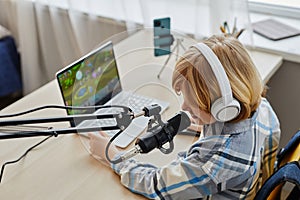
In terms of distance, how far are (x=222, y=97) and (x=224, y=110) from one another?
31 millimetres

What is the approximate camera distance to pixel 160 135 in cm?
89

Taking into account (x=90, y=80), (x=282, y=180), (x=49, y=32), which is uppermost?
(x=90, y=80)

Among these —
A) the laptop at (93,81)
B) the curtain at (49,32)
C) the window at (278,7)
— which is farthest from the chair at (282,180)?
the curtain at (49,32)

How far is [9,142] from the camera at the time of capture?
1233mm

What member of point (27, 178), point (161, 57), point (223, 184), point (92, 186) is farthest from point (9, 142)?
point (223, 184)

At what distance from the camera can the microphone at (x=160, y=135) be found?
87 centimetres

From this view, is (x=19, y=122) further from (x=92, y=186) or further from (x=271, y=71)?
(x=271, y=71)

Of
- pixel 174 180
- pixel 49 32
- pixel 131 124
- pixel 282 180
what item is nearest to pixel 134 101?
pixel 131 124

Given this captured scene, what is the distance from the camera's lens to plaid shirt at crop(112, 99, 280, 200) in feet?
3.08

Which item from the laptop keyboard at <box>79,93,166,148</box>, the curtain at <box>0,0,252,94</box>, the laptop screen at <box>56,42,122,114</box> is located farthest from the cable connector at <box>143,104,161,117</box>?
the curtain at <box>0,0,252,94</box>

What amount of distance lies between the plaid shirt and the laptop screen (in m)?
0.28

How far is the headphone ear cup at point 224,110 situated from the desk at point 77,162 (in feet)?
0.33

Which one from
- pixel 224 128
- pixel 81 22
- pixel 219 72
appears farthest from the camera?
pixel 81 22

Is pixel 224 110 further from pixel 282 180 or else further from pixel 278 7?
pixel 278 7
